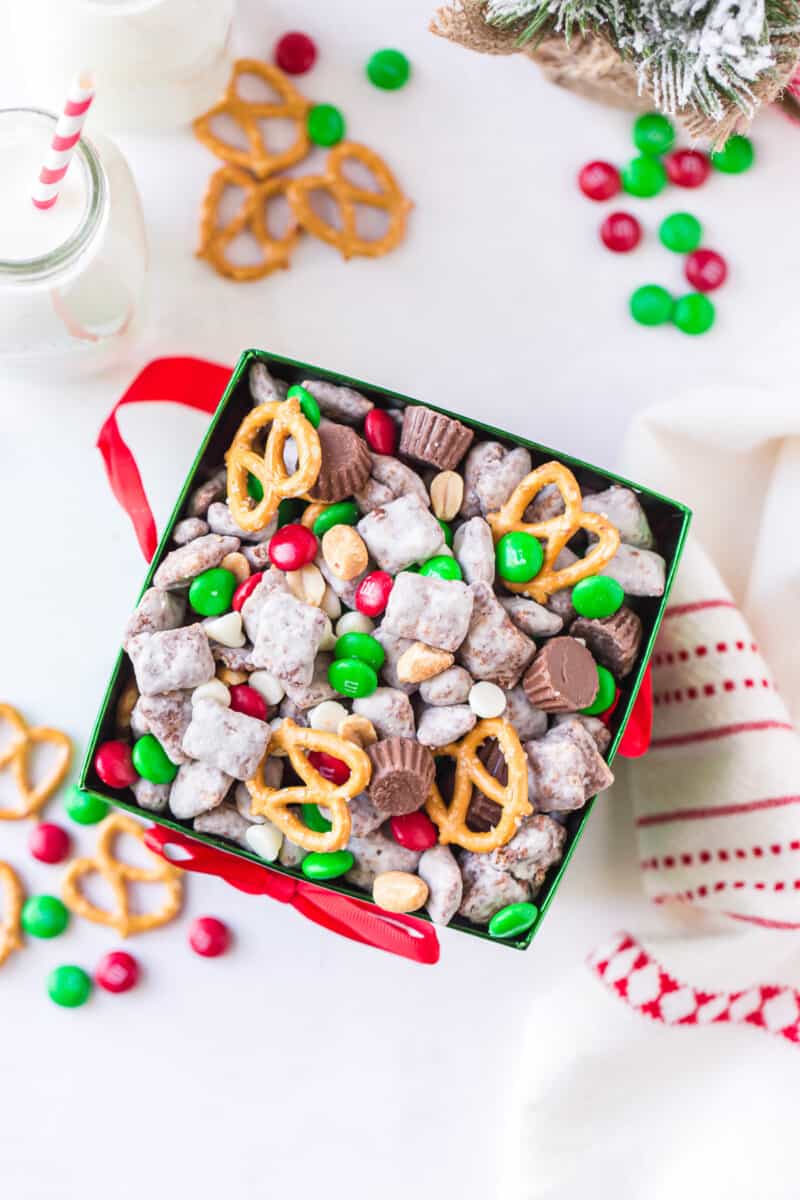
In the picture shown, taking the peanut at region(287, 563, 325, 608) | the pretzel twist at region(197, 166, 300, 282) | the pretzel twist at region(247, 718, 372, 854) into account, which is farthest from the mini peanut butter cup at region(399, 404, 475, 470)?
the pretzel twist at region(197, 166, 300, 282)

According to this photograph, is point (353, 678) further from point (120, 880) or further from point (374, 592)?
point (120, 880)

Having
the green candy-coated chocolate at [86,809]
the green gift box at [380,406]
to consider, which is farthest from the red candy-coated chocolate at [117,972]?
the green gift box at [380,406]

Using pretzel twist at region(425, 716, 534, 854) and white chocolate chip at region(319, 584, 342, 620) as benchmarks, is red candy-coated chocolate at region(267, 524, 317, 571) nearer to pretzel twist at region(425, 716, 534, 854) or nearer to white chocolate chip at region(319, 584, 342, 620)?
white chocolate chip at region(319, 584, 342, 620)

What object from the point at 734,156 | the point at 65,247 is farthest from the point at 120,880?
the point at 734,156

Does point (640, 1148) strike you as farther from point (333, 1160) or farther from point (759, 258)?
point (759, 258)

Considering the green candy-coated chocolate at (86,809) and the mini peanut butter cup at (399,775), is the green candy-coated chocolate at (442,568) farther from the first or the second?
the green candy-coated chocolate at (86,809)
